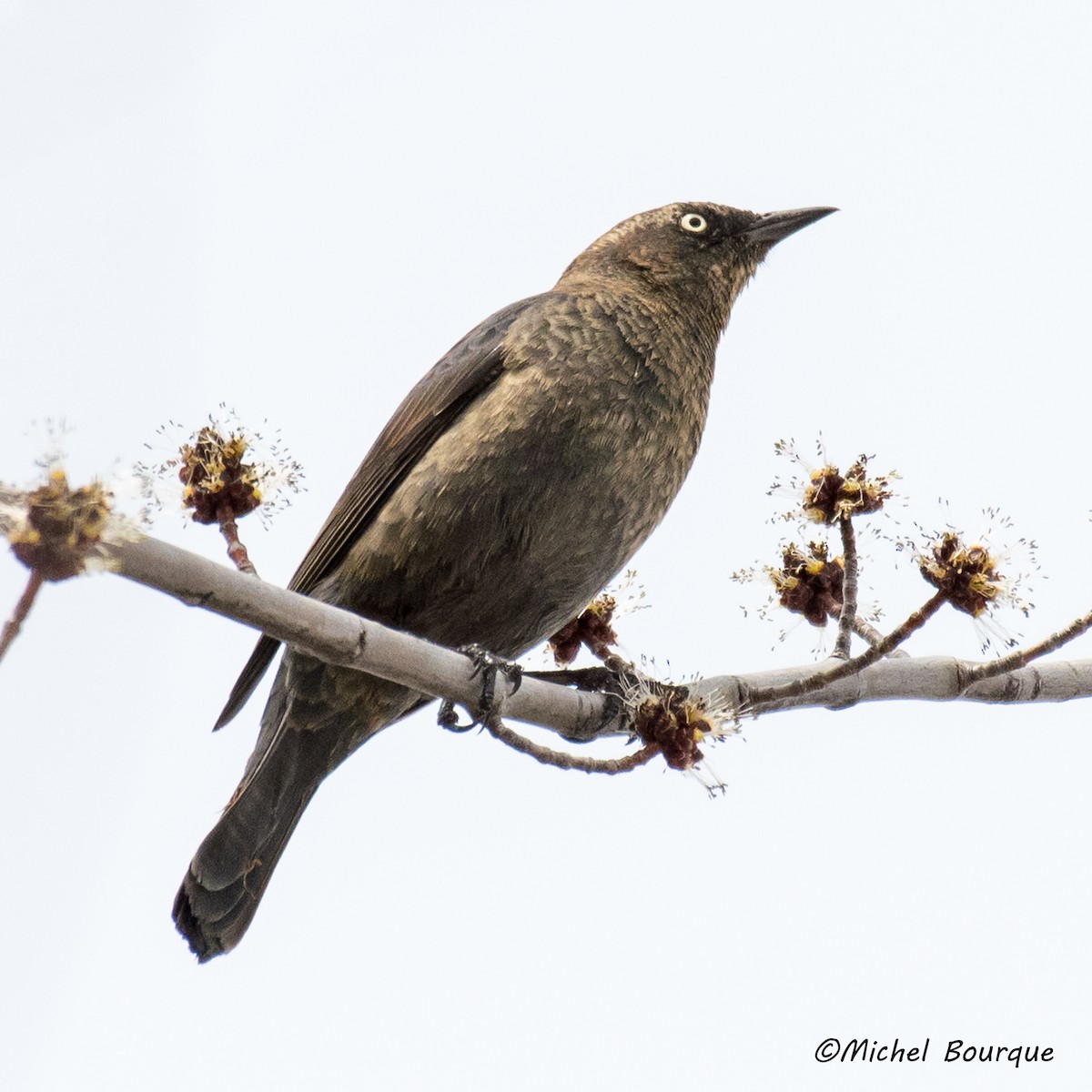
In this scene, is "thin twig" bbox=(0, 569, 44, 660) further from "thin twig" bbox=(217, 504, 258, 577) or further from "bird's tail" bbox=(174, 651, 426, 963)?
"bird's tail" bbox=(174, 651, 426, 963)

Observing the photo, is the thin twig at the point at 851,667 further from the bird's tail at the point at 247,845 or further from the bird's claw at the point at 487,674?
the bird's tail at the point at 247,845

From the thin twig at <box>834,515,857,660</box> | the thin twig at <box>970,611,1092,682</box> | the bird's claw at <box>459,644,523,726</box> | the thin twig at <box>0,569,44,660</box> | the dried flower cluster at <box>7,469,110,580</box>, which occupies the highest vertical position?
the thin twig at <box>834,515,857,660</box>

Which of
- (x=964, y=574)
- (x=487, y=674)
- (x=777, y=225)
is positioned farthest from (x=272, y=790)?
(x=777, y=225)

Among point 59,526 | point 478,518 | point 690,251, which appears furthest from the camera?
point 690,251

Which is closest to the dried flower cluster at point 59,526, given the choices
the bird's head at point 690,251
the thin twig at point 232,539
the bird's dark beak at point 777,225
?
the thin twig at point 232,539

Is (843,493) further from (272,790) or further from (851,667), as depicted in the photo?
(272,790)

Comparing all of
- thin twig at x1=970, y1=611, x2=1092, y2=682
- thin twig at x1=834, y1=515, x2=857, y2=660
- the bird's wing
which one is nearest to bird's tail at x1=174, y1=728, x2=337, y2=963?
the bird's wing
